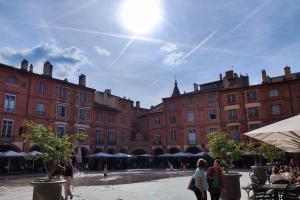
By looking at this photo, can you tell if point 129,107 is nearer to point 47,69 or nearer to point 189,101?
point 189,101

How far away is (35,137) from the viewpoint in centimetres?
901

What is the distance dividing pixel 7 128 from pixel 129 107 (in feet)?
76.2

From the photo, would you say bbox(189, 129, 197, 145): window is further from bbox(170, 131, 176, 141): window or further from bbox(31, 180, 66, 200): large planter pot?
bbox(31, 180, 66, 200): large planter pot

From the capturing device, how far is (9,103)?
30859mm

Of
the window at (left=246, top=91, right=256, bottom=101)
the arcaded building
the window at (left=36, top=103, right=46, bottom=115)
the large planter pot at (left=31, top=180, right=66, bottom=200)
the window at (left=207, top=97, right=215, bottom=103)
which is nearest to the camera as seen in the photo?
the large planter pot at (left=31, top=180, right=66, bottom=200)

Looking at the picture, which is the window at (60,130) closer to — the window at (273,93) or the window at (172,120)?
the window at (172,120)

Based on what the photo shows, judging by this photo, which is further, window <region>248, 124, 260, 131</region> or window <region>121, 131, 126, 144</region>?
window <region>121, 131, 126, 144</region>

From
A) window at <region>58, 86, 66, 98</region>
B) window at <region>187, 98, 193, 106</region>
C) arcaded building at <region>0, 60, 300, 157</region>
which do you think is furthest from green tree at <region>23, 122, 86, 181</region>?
window at <region>187, 98, 193, 106</region>

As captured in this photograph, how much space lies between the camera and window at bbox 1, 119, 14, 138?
29770mm

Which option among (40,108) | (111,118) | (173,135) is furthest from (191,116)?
(40,108)

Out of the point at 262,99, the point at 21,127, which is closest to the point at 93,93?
the point at 21,127

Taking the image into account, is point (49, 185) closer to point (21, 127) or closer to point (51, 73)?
point (21, 127)

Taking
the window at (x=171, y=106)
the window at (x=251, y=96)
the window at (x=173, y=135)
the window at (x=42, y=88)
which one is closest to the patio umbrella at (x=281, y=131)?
the window at (x=42, y=88)

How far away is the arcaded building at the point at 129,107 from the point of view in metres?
31.7
